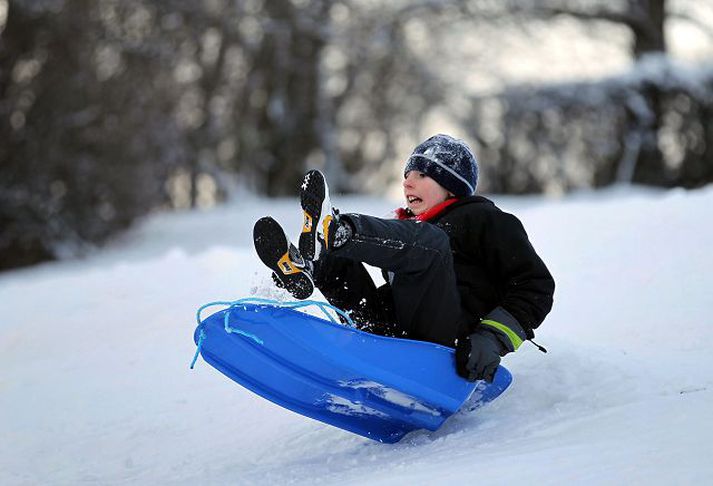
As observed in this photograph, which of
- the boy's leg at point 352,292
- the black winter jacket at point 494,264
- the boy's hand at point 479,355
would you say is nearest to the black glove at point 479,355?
the boy's hand at point 479,355

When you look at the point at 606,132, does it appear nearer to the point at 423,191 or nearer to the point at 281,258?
the point at 423,191

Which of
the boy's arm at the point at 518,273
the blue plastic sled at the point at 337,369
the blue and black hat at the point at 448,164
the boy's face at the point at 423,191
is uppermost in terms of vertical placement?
the blue and black hat at the point at 448,164

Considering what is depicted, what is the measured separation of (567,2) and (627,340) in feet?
33.1

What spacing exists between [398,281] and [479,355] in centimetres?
31

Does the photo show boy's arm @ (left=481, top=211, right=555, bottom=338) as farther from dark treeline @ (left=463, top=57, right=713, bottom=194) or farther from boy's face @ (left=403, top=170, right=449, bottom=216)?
dark treeline @ (left=463, top=57, right=713, bottom=194)

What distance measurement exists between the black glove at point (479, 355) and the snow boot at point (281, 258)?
1.54 feet

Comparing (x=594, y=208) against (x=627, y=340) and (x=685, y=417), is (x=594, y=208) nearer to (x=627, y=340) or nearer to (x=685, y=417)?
(x=627, y=340)

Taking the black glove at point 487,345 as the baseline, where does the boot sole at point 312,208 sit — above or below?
above

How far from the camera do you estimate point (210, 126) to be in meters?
17.5

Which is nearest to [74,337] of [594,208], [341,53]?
[594,208]

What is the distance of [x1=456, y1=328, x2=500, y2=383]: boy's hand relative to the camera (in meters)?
2.63

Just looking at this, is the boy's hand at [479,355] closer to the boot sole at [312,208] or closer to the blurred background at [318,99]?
the boot sole at [312,208]

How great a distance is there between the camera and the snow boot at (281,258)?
2.56m

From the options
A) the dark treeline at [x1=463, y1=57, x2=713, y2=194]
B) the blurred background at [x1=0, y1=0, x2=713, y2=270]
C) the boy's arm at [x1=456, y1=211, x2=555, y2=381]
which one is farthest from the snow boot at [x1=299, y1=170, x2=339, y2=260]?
the dark treeline at [x1=463, y1=57, x2=713, y2=194]
